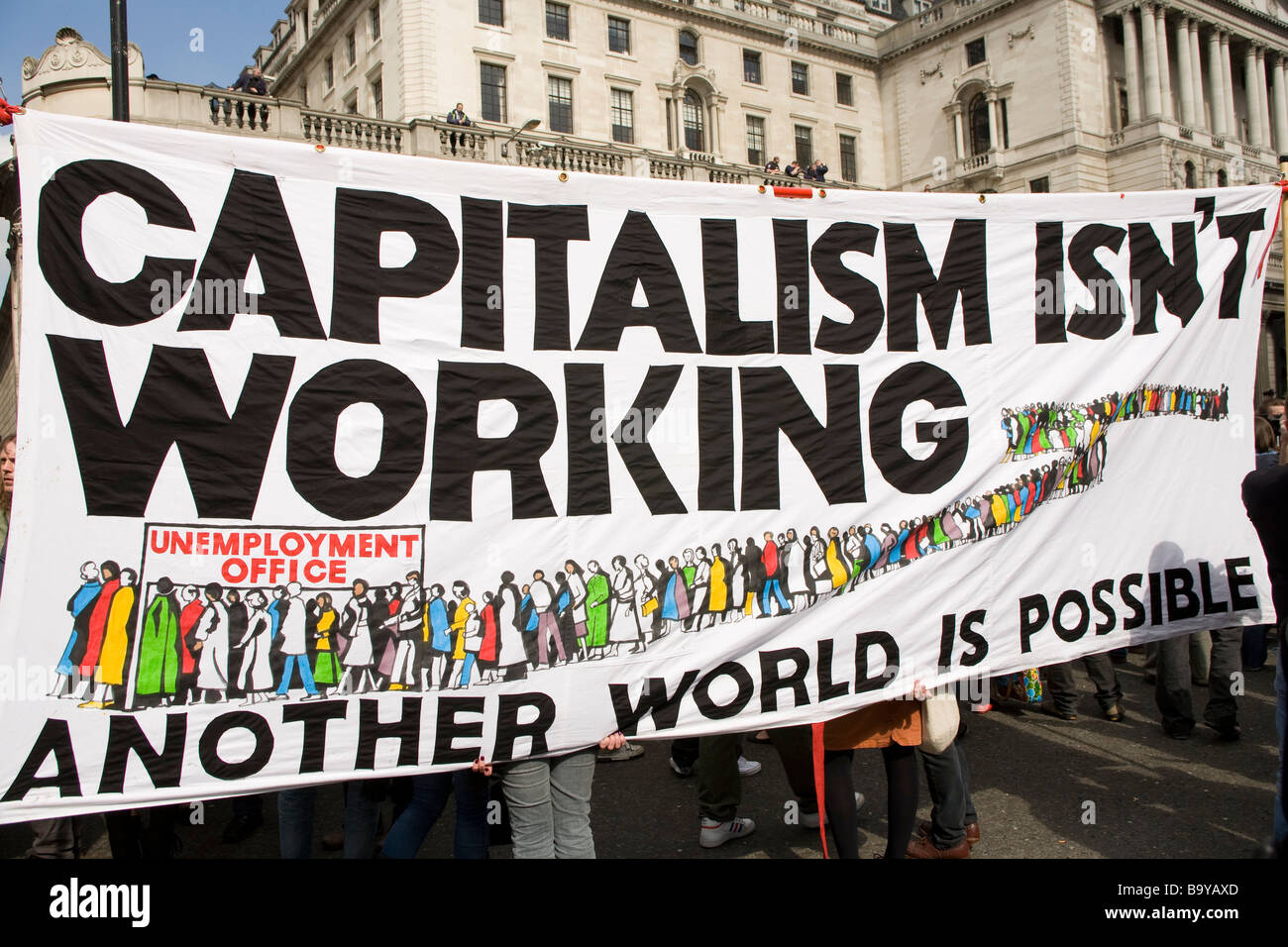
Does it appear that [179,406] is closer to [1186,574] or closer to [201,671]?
[201,671]

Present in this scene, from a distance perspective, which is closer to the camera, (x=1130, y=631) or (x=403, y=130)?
(x=1130, y=631)

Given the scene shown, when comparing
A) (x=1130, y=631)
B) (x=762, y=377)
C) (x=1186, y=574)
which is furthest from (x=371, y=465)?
(x=1186, y=574)

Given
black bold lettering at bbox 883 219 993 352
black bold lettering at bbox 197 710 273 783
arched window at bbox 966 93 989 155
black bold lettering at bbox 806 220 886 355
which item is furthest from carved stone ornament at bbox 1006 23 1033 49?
black bold lettering at bbox 197 710 273 783

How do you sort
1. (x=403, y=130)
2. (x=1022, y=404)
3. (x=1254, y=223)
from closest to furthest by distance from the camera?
1. (x=1022, y=404)
2. (x=1254, y=223)
3. (x=403, y=130)

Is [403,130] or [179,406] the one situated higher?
[403,130]

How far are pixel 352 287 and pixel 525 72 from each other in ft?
120

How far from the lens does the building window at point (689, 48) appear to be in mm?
41062

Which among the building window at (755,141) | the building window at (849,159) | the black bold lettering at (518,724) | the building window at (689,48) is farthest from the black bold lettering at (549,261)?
the building window at (849,159)

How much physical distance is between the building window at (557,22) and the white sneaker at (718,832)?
126 feet

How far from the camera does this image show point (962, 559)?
12.2 feet

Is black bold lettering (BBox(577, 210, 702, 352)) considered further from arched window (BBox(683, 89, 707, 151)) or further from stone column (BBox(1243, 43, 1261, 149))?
stone column (BBox(1243, 43, 1261, 149))

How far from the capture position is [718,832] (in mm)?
4293

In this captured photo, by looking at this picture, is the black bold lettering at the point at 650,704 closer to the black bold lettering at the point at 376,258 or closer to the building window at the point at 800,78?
the black bold lettering at the point at 376,258

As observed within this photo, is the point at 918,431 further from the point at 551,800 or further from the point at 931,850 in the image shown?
the point at 551,800
